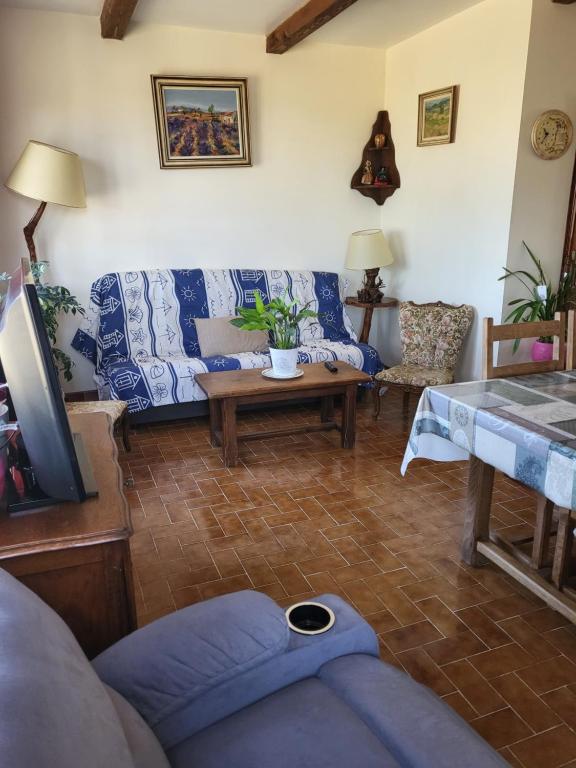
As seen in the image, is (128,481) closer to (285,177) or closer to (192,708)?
(192,708)

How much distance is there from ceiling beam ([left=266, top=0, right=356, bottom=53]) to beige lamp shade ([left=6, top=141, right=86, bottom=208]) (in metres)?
1.64

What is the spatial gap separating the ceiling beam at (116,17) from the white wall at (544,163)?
2.29 meters

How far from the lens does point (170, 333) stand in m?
4.04

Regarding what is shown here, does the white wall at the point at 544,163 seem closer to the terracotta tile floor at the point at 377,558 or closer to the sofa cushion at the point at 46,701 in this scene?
the terracotta tile floor at the point at 377,558

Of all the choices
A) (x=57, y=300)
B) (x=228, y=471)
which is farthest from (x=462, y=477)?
(x=57, y=300)

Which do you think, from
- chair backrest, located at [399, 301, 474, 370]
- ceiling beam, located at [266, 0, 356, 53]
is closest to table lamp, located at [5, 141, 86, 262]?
ceiling beam, located at [266, 0, 356, 53]

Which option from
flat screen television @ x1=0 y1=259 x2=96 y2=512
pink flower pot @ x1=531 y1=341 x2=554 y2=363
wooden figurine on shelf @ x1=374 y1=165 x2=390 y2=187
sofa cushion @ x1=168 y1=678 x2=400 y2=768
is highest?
wooden figurine on shelf @ x1=374 y1=165 x2=390 y2=187

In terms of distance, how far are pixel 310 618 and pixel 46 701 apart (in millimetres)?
708

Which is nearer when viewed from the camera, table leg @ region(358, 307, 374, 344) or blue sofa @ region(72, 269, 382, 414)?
blue sofa @ region(72, 269, 382, 414)

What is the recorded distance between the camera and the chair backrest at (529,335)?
7.33 ft

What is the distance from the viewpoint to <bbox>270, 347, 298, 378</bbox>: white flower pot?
3180mm

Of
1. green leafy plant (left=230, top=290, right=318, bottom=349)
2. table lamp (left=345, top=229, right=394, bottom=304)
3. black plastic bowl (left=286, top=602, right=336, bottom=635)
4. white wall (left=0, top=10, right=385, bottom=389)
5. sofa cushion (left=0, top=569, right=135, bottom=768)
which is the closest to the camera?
sofa cushion (left=0, top=569, right=135, bottom=768)

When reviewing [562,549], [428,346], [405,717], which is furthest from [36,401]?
[428,346]

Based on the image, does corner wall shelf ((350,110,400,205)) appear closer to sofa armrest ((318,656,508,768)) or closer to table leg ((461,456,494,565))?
table leg ((461,456,494,565))
